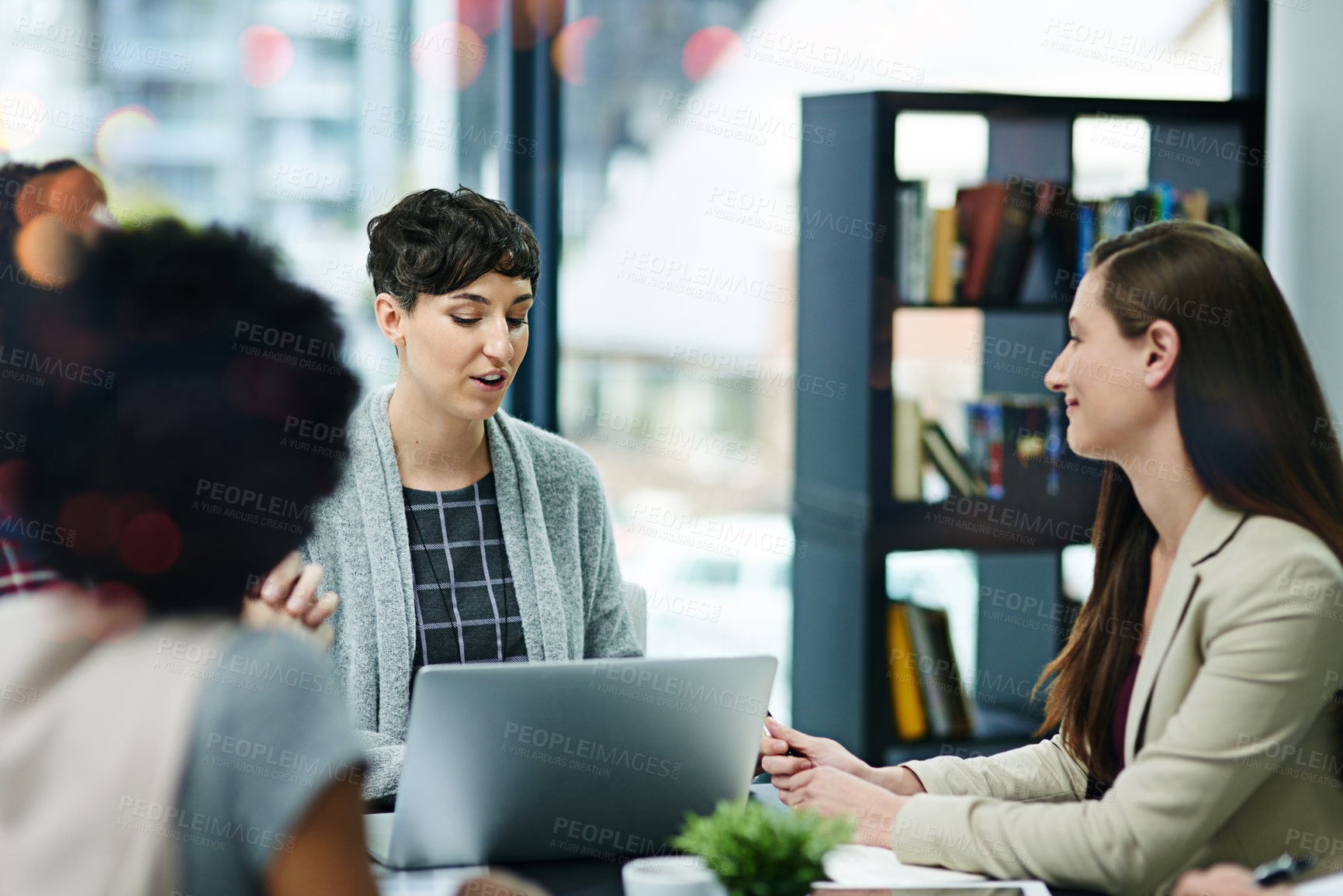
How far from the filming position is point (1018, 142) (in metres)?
3.14

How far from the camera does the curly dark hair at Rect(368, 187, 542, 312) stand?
6.59ft

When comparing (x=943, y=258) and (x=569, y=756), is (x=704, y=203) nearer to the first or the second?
(x=943, y=258)

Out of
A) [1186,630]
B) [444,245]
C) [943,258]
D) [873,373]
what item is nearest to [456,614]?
[444,245]

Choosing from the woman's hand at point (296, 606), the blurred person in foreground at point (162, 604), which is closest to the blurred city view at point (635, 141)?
the woman's hand at point (296, 606)

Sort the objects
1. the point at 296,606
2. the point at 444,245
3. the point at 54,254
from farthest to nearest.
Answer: the point at 444,245 < the point at 296,606 < the point at 54,254

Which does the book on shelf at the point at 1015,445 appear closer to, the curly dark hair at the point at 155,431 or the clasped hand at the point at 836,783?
the clasped hand at the point at 836,783

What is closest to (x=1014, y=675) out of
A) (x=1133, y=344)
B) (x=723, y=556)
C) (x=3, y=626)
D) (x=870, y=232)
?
(x=723, y=556)

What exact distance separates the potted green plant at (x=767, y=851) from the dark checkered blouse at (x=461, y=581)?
2.94 feet

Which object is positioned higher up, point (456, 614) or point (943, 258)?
point (943, 258)

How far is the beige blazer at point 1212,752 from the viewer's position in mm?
1338

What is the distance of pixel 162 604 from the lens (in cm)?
93

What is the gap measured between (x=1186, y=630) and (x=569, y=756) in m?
0.68

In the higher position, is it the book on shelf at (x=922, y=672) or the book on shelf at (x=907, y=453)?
the book on shelf at (x=907, y=453)

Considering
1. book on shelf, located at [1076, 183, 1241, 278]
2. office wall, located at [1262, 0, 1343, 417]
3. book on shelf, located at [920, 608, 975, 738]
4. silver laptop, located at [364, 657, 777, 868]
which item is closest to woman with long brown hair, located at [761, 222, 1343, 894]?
silver laptop, located at [364, 657, 777, 868]
